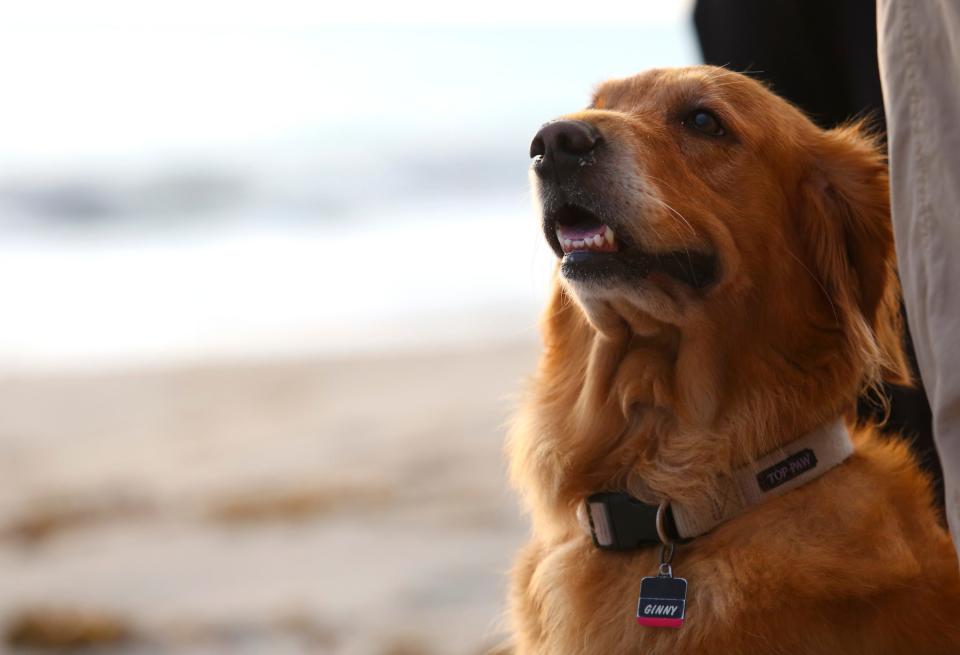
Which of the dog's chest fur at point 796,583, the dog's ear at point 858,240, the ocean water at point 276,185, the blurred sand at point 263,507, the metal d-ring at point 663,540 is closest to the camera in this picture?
the dog's chest fur at point 796,583

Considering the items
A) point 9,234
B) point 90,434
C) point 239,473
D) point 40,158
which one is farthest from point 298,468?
point 40,158

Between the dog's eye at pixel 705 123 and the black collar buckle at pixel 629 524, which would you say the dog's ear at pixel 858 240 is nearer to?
the dog's eye at pixel 705 123

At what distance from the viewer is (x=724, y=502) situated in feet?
7.29

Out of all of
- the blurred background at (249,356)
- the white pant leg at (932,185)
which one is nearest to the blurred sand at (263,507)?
the blurred background at (249,356)

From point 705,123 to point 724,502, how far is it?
830 mm

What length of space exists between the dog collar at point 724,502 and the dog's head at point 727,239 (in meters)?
0.10

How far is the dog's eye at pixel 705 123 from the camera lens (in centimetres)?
246

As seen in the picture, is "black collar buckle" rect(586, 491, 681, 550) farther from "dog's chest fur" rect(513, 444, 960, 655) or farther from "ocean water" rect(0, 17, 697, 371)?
"ocean water" rect(0, 17, 697, 371)

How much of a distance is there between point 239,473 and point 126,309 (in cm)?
369

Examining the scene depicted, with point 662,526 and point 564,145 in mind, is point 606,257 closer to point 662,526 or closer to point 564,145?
point 564,145

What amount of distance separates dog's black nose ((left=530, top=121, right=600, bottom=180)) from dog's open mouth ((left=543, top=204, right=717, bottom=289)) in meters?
0.09

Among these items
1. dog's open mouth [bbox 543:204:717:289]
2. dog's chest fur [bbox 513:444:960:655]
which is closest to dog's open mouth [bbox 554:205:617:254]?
dog's open mouth [bbox 543:204:717:289]

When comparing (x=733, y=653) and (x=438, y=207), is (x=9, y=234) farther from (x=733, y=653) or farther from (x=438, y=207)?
(x=733, y=653)

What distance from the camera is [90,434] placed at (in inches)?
246
